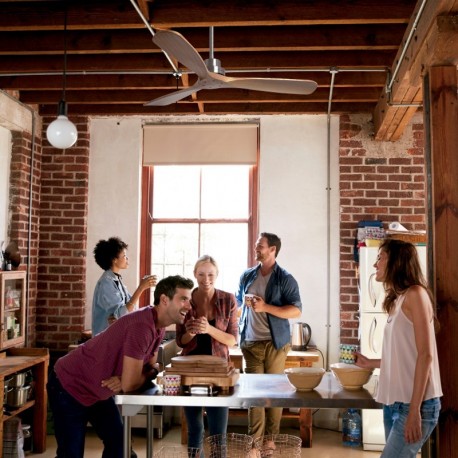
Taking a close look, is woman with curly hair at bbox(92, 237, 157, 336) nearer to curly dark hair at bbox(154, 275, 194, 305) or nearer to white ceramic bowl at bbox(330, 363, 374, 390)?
curly dark hair at bbox(154, 275, 194, 305)

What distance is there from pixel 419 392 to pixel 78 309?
4.24m

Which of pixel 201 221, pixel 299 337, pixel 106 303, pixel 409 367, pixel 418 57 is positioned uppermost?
pixel 418 57

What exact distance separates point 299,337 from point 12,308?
107 inches

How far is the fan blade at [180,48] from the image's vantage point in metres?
2.88

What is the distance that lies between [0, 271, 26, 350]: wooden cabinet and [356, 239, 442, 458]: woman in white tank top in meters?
3.36

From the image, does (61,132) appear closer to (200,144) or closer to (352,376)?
(200,144)

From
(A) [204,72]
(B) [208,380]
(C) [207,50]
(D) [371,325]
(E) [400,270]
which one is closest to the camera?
(E) [400,270]

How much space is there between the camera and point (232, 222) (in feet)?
20.7

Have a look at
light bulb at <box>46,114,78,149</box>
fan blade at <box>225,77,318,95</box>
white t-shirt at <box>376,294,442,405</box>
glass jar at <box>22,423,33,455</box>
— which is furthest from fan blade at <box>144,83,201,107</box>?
glass jar at <box>22,423,33,455</box>

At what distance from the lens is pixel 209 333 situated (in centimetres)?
362

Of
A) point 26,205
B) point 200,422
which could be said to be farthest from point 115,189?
point 200,422

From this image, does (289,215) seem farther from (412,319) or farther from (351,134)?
(412,319)

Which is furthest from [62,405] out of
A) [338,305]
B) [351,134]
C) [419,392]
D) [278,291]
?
[351,134]

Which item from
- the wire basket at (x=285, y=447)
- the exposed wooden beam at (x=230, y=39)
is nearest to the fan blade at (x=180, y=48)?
the exposed wooden beam at (x=230, y=39)
